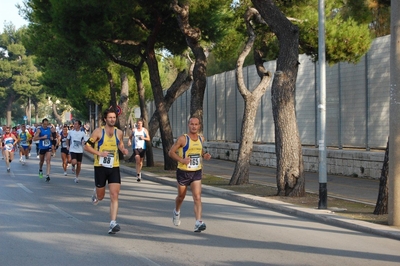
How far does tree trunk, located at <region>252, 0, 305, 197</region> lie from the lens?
14859 mm

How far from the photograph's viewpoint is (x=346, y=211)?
1266 cm

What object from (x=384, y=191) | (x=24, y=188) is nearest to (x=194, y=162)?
(x=384, y=191)

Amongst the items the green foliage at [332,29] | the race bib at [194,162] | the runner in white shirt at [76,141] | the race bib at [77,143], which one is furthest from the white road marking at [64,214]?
the green foliage at [332,29]

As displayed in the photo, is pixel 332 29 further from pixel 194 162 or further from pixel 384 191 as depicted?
pixel 194 162

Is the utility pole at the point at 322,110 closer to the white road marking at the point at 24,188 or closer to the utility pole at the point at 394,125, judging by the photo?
the utility pole at the point at 394,125

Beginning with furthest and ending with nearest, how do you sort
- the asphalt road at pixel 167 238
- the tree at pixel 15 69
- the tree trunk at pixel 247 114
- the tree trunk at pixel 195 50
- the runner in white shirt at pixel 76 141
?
the tree at pixel 15 69
the runner in white shirt at pixel 76 141
the tree trunk at pixel 195 50
the tree trunk at pixel 247 114
the asphalt road at pixel 167 238

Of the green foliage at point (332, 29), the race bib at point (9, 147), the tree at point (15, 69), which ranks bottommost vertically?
the race bib at point (9, 147)

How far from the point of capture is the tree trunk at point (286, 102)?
1486 centimetres

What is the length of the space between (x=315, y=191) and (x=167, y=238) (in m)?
7.89

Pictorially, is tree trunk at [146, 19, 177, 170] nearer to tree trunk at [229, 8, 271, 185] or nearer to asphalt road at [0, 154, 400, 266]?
tree trunk at [229, 8, 271, 185]

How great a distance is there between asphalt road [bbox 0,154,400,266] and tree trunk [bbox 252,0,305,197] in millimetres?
1391

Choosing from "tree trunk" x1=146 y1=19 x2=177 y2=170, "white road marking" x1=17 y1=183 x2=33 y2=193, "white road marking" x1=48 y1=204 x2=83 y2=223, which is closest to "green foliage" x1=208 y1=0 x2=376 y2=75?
"tree trunk" x1=146 y1=19 x2=177 y2=170

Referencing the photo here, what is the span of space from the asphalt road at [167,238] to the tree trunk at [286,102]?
1391 millimetres

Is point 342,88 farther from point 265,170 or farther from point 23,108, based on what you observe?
point 23,108
